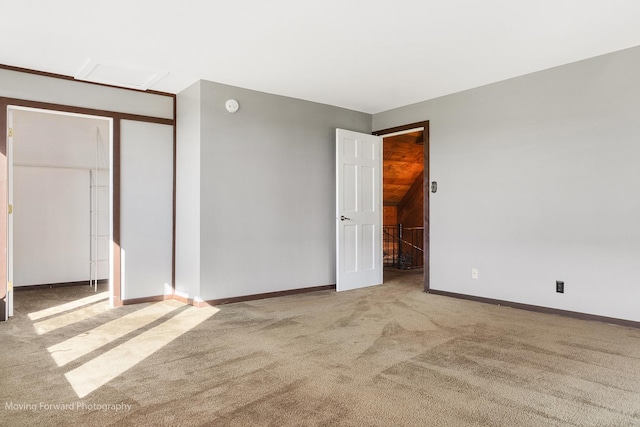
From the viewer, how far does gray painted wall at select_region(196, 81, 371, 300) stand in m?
4.39

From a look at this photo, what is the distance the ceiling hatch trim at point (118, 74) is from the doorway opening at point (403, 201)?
360 centimetres

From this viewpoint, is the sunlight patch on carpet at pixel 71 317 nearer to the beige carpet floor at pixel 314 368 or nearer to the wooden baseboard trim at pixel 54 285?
the beige carpet floor at pixel 314 368

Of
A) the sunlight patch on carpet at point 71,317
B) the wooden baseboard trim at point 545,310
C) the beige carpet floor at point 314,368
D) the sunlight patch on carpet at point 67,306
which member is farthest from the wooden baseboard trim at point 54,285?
the wooden baseboard trim at point 545,310

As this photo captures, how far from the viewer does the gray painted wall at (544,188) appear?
359 cm

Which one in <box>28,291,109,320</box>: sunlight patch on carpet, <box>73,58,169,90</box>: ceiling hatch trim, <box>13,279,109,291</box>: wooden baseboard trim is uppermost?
<box>73,58,169,90</box>: ceiling hatch trim

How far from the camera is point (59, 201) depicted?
555 cm

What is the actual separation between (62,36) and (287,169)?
2.55 meters

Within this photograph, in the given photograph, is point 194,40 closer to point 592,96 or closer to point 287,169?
point 287,169

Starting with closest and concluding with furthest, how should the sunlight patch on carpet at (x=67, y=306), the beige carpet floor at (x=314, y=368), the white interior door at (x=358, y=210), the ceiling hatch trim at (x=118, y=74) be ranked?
the beige carpet floor at (x=314, y=368), the ceiling hatch trim at (x=118, y=74), the sunlight patch on carpet at (x=67, y=306), the white interior door at (x=358, y=210)

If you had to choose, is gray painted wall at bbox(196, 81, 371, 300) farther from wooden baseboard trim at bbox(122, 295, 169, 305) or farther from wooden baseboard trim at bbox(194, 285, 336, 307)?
wooden baseboard trim at bbox(122, 295, 169, 305)

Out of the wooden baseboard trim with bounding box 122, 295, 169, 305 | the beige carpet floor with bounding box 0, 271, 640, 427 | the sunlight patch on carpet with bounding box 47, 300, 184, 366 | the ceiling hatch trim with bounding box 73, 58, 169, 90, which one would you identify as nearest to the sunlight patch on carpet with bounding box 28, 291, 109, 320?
the beige carpet floor with bounding box 0, 271, 640, 427

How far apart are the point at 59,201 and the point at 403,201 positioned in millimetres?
6303

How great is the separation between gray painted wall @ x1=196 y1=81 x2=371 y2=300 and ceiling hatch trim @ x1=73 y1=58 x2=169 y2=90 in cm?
55

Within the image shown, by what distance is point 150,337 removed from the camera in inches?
128
